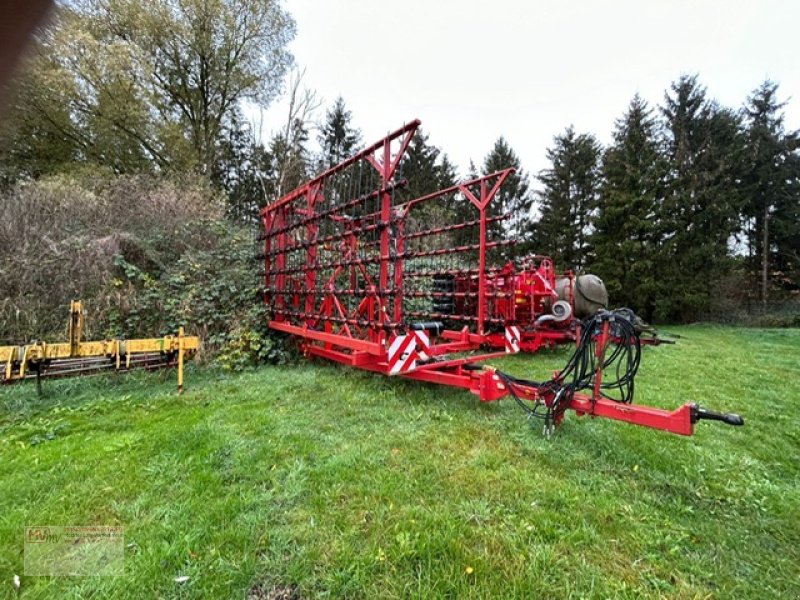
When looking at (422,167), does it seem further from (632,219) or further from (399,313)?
(399,313)

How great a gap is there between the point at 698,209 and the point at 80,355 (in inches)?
817

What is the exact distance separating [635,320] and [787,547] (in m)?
1.44

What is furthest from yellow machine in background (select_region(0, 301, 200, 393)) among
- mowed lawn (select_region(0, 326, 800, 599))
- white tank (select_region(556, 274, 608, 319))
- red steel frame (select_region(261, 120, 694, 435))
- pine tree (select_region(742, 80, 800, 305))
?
pine tree (select_region(742, 80, 800, 305))

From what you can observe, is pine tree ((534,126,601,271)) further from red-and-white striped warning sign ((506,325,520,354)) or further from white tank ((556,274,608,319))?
red-and-white striped warning sign ((506,325,520,354))

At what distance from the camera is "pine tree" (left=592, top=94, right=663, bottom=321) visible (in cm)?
1569

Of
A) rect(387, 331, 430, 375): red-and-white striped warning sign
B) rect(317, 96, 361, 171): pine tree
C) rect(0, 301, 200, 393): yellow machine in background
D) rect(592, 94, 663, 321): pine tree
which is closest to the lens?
rect(0, 301, 200, 393): yellow machine in background

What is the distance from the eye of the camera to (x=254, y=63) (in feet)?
45.4

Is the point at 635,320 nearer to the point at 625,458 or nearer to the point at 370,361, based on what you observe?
the point at 625,458

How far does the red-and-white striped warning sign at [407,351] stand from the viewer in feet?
12.3

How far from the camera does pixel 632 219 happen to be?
15.7 m

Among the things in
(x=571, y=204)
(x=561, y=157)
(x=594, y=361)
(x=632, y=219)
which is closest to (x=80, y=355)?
(x=594, y=361)

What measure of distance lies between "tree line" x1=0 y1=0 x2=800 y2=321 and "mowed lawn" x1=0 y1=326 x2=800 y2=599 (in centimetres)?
864

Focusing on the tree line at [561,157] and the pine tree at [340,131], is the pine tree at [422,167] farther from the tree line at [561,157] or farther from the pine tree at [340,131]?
the pine tree at [340,131]

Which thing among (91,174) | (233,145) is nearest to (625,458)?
(91,174)
